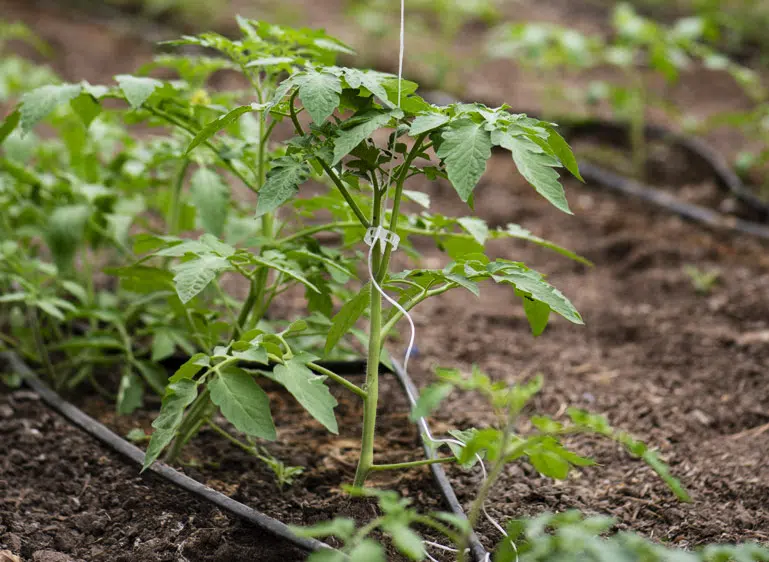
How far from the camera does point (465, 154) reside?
138 cm

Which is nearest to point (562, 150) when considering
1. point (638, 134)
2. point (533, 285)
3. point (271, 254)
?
point (533, 285)

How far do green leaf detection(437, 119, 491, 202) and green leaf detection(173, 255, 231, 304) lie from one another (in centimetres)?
46

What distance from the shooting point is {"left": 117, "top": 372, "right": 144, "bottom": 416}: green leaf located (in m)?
2.12

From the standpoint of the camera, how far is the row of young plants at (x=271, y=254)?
1.35 metres

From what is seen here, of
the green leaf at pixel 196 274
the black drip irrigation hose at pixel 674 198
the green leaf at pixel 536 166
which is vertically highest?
the green leaf at pixel 536 166

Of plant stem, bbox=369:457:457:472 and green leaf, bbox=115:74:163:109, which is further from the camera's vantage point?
green leaf, bbox=115:74:163:109

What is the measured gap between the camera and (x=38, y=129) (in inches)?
174

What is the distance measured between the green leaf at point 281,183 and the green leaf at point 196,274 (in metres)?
0.14

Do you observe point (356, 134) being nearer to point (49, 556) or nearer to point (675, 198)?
point (49, 556)

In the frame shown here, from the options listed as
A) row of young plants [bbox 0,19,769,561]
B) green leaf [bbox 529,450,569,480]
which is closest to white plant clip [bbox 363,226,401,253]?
row of young plants [bbox 0,19,769,561]

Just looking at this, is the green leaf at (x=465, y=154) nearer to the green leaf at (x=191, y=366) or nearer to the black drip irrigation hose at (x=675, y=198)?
the green leaf at (x=191, y=366)

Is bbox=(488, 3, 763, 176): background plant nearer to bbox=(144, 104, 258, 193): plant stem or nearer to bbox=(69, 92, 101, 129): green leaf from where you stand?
bbox=(144, 104, 258, 193): plant stem

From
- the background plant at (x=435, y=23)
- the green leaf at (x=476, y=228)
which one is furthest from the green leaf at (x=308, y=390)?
the background plant at (x=435, y=23)

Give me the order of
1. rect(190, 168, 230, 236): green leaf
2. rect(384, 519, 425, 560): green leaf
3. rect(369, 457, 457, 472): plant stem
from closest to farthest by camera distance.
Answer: rect(384, 519, 425, 560): green leaf → rect(369, 457, 457, 472): plant stem → rect(190, 168, 230, 236): green leaf
